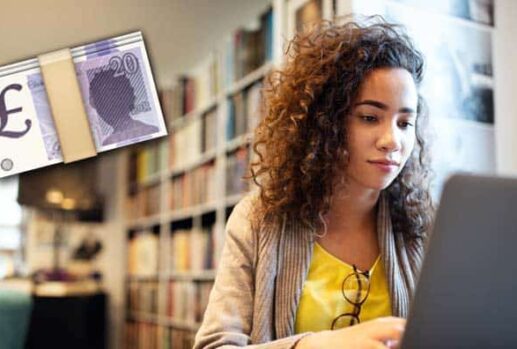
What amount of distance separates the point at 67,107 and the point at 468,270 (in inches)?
27.7

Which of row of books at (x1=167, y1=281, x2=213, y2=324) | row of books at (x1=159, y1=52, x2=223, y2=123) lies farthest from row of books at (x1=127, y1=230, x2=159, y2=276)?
row of books at (x1=159, y1=52, x2=223, y2=123)

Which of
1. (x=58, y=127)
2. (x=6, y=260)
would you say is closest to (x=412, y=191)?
(x=58, y=127)

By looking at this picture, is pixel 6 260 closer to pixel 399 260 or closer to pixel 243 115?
pixel 243 115

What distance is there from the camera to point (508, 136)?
1481 mm

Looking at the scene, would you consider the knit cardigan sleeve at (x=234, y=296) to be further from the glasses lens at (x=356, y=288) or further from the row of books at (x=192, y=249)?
the row of books at (x=192, y=249)

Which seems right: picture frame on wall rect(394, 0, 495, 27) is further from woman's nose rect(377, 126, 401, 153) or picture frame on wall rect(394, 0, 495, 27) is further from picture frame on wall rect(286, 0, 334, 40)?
woman's nose rect(377, 126, 401, 153)

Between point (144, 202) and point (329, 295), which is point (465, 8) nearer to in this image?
point (329, 295)

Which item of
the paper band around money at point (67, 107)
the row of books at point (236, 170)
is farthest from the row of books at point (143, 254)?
the paper band around money at point (67, 107)

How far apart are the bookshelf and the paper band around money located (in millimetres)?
825

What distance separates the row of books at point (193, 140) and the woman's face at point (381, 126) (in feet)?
5.96

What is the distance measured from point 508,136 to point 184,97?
1950 mm

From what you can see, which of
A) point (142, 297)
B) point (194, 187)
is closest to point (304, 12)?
point (194, 187)

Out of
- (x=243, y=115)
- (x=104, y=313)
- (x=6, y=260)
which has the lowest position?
(x=104, y=313)

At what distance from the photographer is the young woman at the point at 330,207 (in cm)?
84
